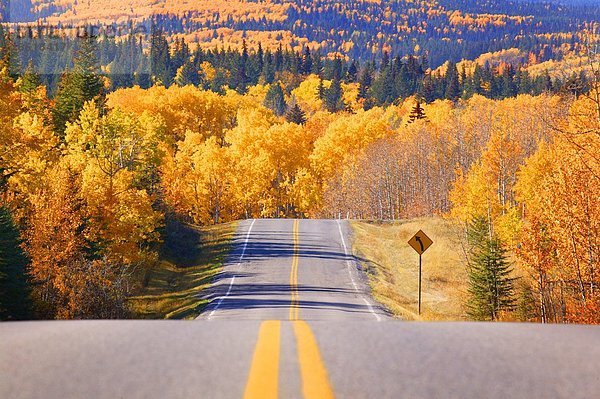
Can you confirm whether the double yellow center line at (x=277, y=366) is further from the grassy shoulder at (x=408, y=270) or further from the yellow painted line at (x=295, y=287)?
the grassy shoulder at (x=408, y=270)

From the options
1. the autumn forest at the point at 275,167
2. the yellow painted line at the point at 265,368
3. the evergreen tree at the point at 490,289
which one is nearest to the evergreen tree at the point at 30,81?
the autumn forest at the point at 275,167

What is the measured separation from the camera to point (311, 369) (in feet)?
13.4

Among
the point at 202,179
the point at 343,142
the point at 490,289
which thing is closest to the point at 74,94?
the point at 202,179

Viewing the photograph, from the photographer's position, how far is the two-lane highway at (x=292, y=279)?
22172 millimetres

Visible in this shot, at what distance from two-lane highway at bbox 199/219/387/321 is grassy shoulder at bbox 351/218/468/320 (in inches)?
30.7

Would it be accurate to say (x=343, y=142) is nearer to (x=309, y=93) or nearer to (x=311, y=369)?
(x=309, y=93)

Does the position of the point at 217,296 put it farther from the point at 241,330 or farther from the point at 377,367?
the point at 377,367

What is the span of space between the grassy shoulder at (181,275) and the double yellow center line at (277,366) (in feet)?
52.2

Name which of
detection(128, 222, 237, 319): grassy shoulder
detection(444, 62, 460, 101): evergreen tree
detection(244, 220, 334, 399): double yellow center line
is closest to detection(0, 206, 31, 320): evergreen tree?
detection(128, 222, 237, 319): grassy shoulder

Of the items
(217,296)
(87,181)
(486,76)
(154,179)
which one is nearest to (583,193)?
(217,296)

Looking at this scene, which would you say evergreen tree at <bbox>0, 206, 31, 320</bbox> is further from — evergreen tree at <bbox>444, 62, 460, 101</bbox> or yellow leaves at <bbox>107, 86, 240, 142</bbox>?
evergreen tree at <bbox>444, 62, 460, 101</bbox>

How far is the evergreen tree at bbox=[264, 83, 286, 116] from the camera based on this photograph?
128750 mm

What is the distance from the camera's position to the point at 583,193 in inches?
824

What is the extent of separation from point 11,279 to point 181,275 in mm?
12336
